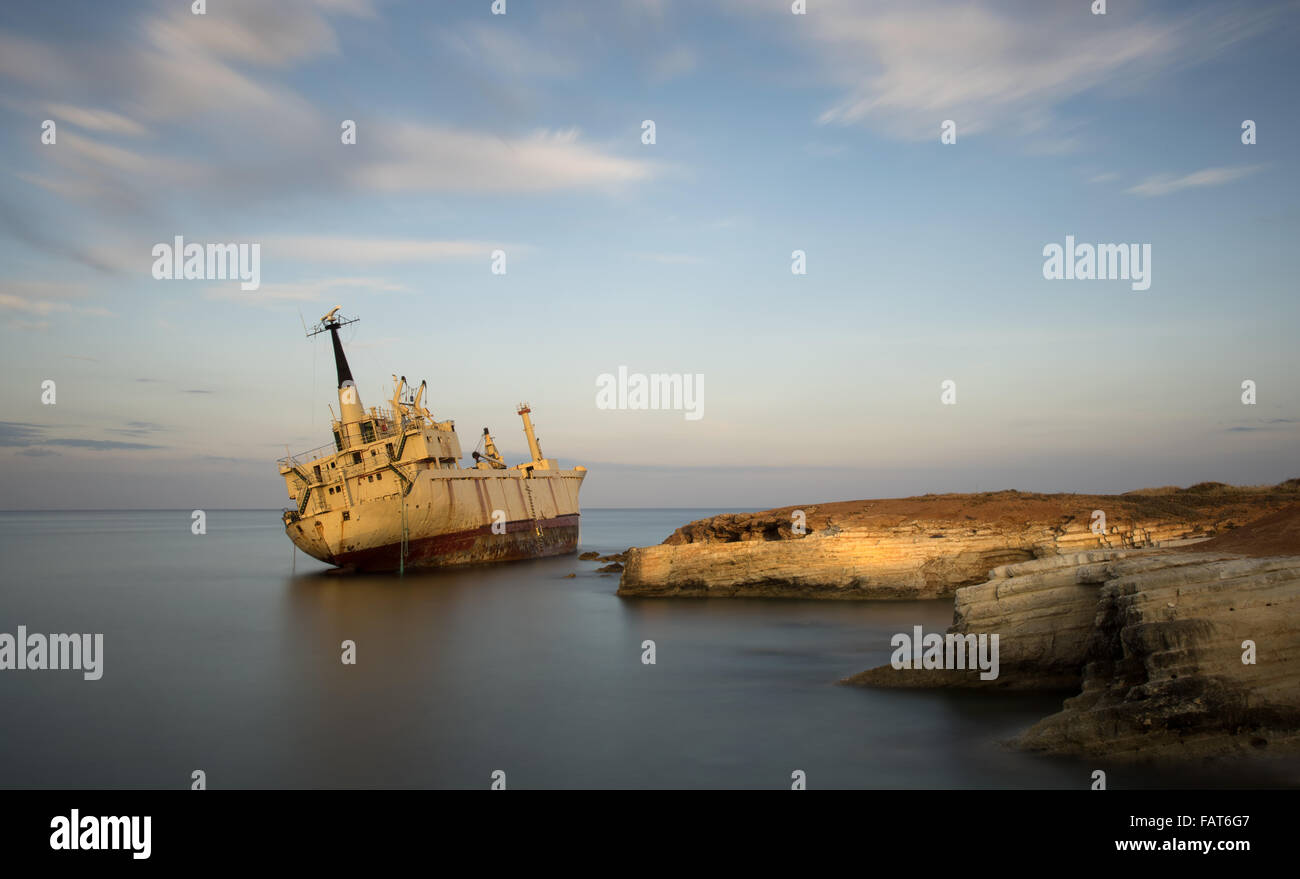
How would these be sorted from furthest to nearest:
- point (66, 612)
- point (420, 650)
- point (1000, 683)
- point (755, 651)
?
point (66, 612) < point (420, 650) < point (755, 651) < point (1000, 683)

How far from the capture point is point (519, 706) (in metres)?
15.7

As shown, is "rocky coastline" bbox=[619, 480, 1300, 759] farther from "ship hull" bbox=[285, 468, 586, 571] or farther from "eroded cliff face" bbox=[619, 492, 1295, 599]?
"ship hull" bbox=[285, 468, 586, 571]

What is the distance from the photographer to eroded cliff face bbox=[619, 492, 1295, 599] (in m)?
24.4

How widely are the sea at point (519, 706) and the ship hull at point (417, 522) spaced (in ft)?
24.9

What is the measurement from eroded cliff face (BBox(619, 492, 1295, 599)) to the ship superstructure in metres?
12.8

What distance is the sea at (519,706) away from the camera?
11289 mm

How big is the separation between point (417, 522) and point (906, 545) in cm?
2237

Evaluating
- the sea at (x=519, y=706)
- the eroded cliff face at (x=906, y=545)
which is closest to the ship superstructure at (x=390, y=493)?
the sea at (x=519, y=706)

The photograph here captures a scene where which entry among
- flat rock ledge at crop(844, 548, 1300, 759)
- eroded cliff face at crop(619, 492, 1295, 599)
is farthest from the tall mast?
flat rock ledge at crop(844, 548, 1300, 759)

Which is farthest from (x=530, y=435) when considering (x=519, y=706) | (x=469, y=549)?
(x=519, y=706)
